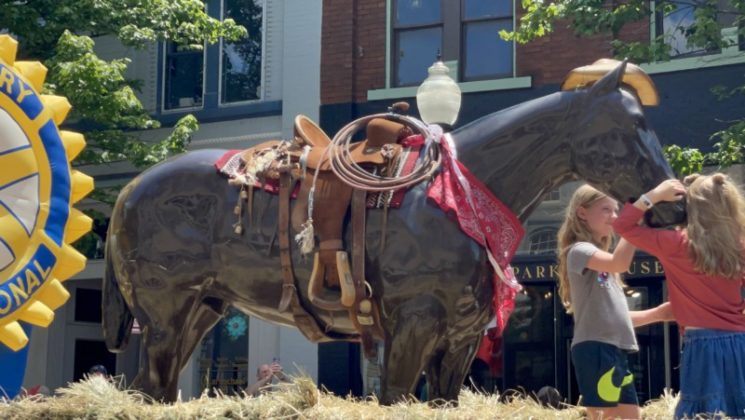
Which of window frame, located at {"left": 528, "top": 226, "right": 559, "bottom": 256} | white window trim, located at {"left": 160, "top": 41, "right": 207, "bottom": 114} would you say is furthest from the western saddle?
white window trim, located at {"left": 160, "top": 41, "right": 207, "bottom": 114}

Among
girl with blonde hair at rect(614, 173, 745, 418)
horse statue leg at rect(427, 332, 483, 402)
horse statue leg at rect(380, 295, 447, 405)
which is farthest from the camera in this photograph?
horse statue leg at rect(427, 332, 483, 402)

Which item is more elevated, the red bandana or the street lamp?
the street lamp

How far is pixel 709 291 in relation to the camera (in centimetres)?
435

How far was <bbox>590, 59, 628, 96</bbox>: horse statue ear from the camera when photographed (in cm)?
509

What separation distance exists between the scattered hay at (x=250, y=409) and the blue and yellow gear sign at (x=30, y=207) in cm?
118

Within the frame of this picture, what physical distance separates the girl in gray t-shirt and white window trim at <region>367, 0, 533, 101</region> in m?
9.44

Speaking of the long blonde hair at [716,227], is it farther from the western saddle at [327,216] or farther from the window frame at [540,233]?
the window frame at [540,233]

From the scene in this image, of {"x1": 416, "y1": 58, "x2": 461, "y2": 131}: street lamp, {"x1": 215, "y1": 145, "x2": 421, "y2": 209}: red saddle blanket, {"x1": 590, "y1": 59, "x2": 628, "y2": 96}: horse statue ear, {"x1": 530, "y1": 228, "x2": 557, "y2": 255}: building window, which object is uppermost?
{"x1": 416, "y1": 58, "x2": 461, "y2": 131}: street lamp

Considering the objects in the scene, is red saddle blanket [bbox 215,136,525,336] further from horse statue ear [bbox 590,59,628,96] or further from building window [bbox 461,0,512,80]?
building window [bbox 461,0,512,80]

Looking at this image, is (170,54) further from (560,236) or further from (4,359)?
(560,236)

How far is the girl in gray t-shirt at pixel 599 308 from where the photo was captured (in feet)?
16.5

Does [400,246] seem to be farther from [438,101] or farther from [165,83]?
[165,83]

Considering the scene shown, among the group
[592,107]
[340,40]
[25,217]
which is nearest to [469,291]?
[592,107]

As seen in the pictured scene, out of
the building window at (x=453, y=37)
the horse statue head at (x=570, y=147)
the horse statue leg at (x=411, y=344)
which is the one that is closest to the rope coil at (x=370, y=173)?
the horse statue head at (x=570, y=147)
